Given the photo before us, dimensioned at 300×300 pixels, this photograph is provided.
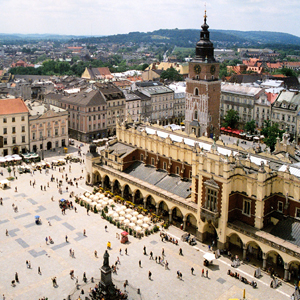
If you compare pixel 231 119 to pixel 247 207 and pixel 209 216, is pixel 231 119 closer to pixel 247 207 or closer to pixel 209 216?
pixel 247 207

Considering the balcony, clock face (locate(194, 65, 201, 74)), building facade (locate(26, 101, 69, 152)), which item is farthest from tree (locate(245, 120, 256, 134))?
the balcony

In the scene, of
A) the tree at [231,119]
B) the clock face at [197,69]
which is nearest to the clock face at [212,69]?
the clock face at [197,69]

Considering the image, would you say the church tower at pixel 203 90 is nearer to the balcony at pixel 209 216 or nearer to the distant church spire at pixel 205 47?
the distant church spire at pixel 205 47

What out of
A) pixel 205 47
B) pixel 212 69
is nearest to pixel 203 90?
pixel 212 69

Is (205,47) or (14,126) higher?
(205,47)

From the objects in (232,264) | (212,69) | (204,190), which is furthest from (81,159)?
(232,264)
